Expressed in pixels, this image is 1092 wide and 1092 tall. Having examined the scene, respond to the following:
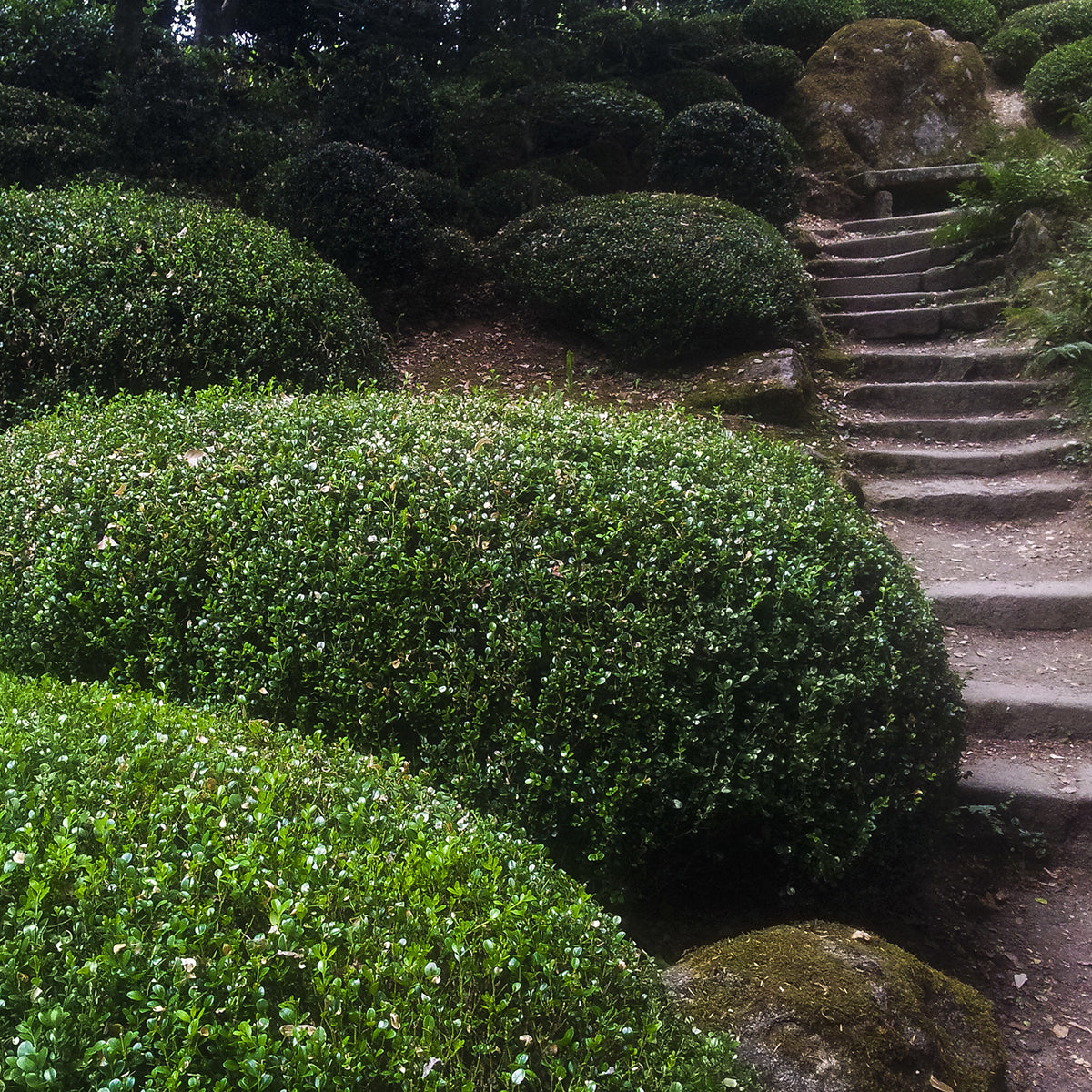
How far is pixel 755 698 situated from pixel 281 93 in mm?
11703

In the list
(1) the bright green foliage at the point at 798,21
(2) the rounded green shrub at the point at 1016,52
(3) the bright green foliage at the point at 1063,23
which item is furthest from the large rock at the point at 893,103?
(3) the bright green foliage at the point at 1063,23

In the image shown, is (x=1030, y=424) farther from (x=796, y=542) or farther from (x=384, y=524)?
(x=384, y=524)

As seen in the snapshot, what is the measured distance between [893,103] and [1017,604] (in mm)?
10927

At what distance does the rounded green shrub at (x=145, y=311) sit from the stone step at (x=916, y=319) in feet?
16.8

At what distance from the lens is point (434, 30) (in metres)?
12.3

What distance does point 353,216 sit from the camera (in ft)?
26.8

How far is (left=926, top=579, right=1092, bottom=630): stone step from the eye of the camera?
5.07m

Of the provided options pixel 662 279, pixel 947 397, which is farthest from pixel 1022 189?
pixel 662 279

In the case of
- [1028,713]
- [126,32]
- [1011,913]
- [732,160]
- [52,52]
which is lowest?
[1011,913]

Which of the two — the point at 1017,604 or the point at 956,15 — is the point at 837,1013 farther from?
the point at 956,15

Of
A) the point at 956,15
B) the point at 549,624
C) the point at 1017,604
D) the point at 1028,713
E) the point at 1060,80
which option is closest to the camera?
the point at 549,624

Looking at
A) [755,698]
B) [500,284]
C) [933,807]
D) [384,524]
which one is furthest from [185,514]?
[500,284]

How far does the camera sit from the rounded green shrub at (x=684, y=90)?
42.1ft

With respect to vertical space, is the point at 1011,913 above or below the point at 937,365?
below
